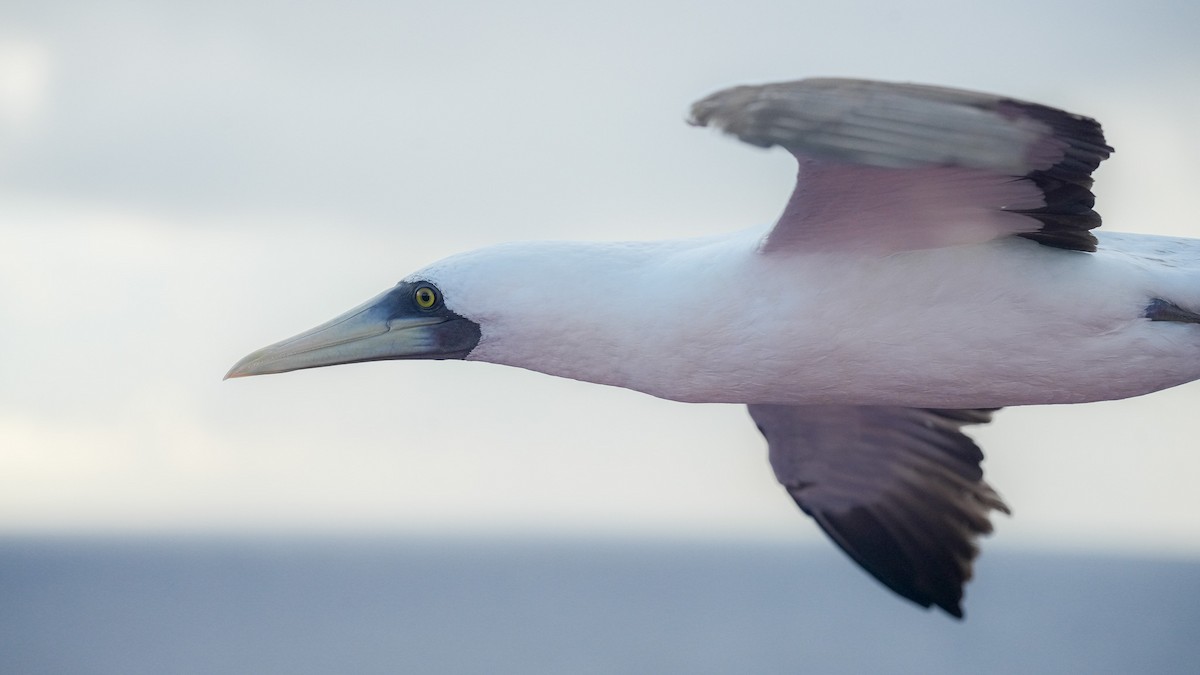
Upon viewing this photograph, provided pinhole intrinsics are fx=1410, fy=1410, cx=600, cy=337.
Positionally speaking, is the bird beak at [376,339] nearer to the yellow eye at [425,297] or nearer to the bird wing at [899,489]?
the yellow eye at [425,297]

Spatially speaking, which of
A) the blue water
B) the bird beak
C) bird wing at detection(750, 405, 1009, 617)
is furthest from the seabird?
the blue water

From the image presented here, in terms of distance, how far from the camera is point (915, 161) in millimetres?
4340

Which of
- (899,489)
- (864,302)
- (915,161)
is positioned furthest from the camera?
(899,489)

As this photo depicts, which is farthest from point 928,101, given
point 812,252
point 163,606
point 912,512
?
point 163,606

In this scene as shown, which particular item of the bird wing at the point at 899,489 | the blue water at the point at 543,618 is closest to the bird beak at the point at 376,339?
the bird wing at the point at 899,489

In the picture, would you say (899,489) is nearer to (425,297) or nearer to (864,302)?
(864,302)

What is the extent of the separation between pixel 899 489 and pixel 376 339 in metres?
2.96

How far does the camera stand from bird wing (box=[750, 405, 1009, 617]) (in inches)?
281

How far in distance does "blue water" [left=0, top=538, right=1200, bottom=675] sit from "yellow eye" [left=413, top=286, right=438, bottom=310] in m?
65.3

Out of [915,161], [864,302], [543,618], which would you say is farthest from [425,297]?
[543,618]

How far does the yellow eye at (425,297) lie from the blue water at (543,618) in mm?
65327

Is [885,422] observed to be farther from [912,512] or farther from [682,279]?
[682,279]

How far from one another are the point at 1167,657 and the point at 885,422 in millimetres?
101485

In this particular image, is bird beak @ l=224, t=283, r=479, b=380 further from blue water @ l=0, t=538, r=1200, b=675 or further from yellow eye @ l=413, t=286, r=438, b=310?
blue water @ l=0, t=538, r=1200, b=675
